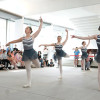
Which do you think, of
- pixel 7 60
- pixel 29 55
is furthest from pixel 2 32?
pixel 29 55

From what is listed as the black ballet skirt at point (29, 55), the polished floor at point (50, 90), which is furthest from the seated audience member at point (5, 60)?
the black ballet skirt at point (29, 55)

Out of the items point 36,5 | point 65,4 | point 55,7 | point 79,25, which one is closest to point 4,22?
point 36,5

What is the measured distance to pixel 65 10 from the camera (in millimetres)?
10664

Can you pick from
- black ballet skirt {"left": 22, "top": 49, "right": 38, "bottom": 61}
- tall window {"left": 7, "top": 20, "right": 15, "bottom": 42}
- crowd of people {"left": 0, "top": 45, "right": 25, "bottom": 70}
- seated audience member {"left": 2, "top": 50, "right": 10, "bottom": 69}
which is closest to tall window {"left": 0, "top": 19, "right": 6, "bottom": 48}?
tall window {"left": 7, "top": 20, "right": 15, "bottom": 42}

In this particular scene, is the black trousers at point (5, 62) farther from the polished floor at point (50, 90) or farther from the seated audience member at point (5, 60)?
the polished floor at point (50, 90)

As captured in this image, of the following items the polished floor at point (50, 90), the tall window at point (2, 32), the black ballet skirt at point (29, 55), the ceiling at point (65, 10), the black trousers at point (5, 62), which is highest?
the ceiling at point (65, 10)

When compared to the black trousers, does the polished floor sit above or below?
below

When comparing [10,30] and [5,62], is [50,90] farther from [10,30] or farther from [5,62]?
[10,30]

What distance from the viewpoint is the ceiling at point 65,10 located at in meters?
9.09

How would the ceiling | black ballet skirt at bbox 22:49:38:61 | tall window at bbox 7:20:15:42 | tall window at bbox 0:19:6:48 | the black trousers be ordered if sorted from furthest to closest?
tall window at bbox 7:20:15:42 < tall window at bbox 0:19:6:48 < the ceiling < the black trousers < black ballet skirt at bbox 22:49:38:61

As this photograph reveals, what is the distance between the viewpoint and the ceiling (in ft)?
29.8

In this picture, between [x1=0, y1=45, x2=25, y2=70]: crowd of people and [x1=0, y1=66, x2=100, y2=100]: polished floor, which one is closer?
[x1=0, y1=66, x2=100, y2=100]: polished floor

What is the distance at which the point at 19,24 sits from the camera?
36.7ft

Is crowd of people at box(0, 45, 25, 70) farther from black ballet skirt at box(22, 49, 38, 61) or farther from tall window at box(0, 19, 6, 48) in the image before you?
black ballet skirt at box(22, 49, 38, 61)
